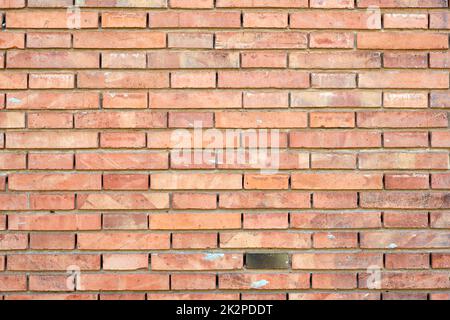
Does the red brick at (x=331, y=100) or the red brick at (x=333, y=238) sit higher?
the red brick at (x=331, y=100)

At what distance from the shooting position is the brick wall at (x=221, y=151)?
207 cm

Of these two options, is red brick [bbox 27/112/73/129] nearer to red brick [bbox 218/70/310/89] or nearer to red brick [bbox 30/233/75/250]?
red brick [bbox 30/233/75/250]

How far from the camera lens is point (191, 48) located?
6.87ft

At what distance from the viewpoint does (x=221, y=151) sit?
2078 mm

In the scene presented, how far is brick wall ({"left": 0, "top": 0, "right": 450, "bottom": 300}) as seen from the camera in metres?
2.07

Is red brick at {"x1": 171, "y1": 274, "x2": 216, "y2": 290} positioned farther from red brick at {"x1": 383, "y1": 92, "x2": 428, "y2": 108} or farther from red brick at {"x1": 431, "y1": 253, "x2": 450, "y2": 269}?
red brick at {"x1": 383, "y1": 92, "x2": 428, "y2": 108}

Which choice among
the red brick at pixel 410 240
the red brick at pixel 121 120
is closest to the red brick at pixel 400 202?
the red brick at pixel 410 240

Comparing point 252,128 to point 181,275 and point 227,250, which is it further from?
point 181,275

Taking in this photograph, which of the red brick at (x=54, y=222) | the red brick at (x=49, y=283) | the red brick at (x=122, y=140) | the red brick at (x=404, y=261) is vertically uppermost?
the red brick at (x=122, y=140)

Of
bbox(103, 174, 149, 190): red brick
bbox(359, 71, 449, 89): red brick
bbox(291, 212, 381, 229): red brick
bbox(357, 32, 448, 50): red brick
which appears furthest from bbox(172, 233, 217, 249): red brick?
bbox(357, 32, 448, 50): red brick

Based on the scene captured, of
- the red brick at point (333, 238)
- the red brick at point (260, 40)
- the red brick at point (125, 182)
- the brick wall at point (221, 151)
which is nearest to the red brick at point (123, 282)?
the brick wall at point (221, 151)

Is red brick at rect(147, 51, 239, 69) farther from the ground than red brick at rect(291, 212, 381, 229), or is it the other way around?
red brick at rect(147, 51, 239, 69)

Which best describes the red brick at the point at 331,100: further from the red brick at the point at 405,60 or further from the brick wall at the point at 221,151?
the red brick at the point at 405,60

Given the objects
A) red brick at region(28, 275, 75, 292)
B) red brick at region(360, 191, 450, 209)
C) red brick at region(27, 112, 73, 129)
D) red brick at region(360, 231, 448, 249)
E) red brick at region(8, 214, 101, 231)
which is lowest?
red brick at region(28, 275, 75, 292)
